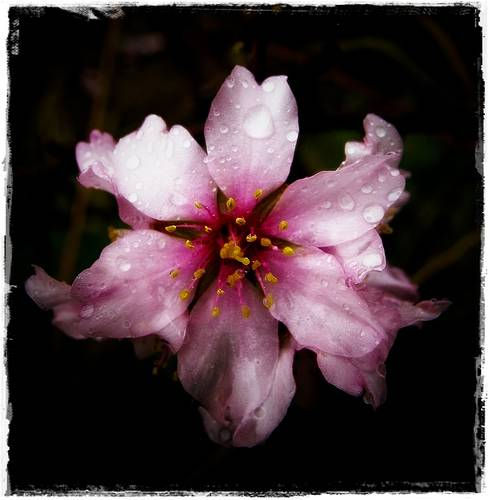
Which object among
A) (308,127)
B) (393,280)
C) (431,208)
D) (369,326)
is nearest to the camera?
(369,326)

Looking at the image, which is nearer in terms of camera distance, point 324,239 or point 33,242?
point 324,239

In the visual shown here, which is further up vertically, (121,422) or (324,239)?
(324,239)

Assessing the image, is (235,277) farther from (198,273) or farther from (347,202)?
(347,202)

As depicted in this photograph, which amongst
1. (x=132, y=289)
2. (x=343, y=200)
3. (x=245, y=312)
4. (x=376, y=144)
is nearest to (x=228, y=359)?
(x=245, y=312)

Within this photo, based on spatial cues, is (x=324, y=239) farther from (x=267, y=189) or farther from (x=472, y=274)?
(x=472, y=274)

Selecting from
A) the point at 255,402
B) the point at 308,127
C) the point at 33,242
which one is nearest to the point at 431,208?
the point at 308,127

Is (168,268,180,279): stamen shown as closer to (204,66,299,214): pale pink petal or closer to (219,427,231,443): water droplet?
(204,66,299,214): pale pink petal

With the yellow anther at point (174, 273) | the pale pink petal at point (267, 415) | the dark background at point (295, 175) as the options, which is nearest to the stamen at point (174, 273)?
the yellow anther at point (174, 273)
